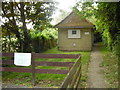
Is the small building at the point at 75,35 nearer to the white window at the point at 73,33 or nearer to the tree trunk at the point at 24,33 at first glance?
the white window at the point at 73,33

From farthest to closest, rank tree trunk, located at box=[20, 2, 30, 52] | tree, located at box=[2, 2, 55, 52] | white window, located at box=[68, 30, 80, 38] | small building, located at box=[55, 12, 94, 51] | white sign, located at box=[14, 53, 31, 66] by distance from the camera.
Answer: white window, located at box=[68, 30, 80, 38] → small building, located at box=[55, 12, 94, 51] → tree trunk, located at box=[20, 2, 30, 52] → tree, located at box=[2, 2, 55, 52] → white sign, located at box=[14, 53, 31, 66]

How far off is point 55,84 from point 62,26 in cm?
1164

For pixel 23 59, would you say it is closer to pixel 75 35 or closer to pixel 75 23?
pixel 75 35

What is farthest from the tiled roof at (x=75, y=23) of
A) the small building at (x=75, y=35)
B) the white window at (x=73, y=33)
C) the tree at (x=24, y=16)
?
the tree at (x=24, y=16)

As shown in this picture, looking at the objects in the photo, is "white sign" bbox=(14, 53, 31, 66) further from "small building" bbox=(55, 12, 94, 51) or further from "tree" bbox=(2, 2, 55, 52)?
"small building" bbox=(55, 12, 94, 51)

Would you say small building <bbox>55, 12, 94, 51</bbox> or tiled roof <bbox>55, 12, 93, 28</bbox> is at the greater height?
tiled roof <bbox>55, 12, 93, 28</bbox>

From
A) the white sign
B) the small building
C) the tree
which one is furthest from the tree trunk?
the small building

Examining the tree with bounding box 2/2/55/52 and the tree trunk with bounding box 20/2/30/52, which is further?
the tree trunk with bounding box 20/2/30/52

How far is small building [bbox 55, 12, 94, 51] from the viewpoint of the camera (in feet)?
54.0

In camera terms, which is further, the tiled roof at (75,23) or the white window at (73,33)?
the white window at (73,33)

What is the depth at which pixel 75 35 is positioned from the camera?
→ 1683 cm

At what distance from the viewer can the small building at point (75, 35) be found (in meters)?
16.5

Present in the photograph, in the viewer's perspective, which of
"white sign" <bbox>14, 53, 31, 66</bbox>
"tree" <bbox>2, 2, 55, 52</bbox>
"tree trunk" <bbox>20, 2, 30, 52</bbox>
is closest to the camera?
"white sign" <bbox>14, 53, 31, 66</bbox>

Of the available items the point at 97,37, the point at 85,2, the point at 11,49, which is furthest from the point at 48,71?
the point at 97,37
